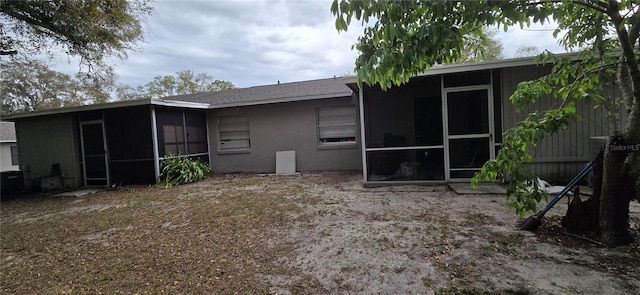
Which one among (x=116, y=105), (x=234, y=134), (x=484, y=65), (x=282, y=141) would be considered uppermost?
(x=484, y=65)

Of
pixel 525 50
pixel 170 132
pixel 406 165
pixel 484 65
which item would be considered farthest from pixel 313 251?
pixel 525 50

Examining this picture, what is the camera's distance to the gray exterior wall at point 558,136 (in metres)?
5.61

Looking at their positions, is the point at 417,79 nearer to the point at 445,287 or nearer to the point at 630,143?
the point at 630,143

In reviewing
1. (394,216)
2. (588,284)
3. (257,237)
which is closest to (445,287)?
(588,284)

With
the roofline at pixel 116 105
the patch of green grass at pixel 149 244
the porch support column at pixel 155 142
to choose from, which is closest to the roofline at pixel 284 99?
the roofline at pixel 116 105

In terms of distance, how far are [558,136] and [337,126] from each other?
5519 mm

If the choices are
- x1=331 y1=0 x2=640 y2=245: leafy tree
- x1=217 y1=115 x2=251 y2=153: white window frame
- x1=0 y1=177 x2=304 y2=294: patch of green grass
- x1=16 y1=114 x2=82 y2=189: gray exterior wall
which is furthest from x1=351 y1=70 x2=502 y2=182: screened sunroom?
x1=16 y1=114 x2=82 y2=189: gray exterior wall

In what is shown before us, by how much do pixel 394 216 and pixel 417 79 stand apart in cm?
327

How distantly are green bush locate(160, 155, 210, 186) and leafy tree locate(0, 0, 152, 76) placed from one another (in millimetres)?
3144

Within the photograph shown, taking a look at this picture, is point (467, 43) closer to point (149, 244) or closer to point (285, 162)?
point (149, 244)

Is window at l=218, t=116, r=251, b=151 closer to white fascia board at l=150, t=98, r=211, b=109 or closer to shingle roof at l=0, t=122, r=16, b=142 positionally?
white fascia board at l=150, t=98, r=211, b=109

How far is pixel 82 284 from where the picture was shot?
2.68 meters

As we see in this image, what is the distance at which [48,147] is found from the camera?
949 cm

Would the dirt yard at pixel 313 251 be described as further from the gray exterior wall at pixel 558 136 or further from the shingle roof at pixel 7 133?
the shingle roof at pixel 7 133
